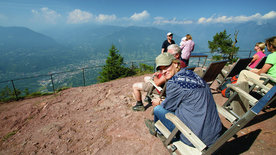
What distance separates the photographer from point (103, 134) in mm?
3234

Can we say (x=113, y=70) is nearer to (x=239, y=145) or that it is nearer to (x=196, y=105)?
(x=239, y=145)

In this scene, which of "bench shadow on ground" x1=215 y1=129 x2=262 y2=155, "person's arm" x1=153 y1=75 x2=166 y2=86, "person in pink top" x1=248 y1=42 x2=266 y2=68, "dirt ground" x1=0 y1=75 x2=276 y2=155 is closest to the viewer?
"bench shadow on ground" x1=215 y1=129 x2=262 y2=155

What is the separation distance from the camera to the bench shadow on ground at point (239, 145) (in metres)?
2.34

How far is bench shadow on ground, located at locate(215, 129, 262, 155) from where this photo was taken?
2338 mm

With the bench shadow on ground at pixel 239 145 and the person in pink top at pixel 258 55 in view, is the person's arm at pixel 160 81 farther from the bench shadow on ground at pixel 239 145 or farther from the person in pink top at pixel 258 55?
the person in pink top at pixel 258 55

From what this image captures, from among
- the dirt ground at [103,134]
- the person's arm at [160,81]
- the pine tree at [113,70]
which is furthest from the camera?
the pine tree at [113,70]

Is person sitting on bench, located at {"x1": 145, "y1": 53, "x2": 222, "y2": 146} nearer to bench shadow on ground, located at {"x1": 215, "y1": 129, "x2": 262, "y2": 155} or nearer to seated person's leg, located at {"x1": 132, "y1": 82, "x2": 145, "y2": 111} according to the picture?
bench shadow on ground, located at {"x1": 215, "y1": 129, "x2": 262, "y2": 155}

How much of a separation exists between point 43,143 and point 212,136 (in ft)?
12.5

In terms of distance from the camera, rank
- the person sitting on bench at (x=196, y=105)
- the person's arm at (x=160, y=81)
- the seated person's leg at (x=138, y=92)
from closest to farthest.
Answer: the person sitting on bench at (x=196, y=105)
the person's arm at (x=160, y=81)
the seated person's leg at (x=138, y=92)

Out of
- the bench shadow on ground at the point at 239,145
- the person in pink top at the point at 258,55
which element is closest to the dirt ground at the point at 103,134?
the bench shadow on ground at the point at 239,145

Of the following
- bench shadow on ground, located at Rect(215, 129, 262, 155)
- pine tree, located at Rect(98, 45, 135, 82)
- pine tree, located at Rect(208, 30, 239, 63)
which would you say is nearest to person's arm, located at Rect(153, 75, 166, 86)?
bench shadow on ground, located at Rect(215, 129, 262, 155)

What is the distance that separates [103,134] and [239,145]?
2.91m

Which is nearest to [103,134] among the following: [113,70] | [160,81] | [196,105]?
[160,81]

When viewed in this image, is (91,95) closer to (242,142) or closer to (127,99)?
(127,99)
